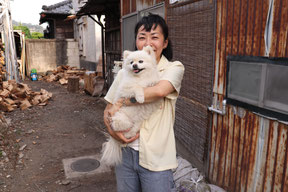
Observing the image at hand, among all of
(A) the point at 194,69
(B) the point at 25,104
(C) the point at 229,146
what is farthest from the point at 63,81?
(C) the point at 229,146

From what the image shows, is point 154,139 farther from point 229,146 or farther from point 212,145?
point 212,145

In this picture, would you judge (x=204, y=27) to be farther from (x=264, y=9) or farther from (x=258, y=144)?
(x=258, y=144)

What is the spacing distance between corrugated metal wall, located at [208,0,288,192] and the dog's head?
4.52 feet

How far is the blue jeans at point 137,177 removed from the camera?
1.69 meters

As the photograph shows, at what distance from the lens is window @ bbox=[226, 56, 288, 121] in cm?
234

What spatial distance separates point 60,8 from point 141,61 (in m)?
21.0

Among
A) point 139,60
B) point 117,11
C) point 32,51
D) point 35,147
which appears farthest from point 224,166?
point 32,51

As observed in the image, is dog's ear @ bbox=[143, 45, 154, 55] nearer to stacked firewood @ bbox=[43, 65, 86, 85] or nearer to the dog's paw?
the dog's paw

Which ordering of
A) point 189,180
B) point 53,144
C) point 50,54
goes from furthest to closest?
point 50,54 → point 53,144 → point 189,180

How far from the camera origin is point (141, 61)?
196 centimetres

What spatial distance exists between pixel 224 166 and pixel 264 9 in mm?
2085

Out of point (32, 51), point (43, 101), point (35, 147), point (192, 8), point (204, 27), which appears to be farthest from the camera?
point (32, 51)

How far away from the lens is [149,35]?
1.91 meters

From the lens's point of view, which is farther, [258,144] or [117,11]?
[117,11]
